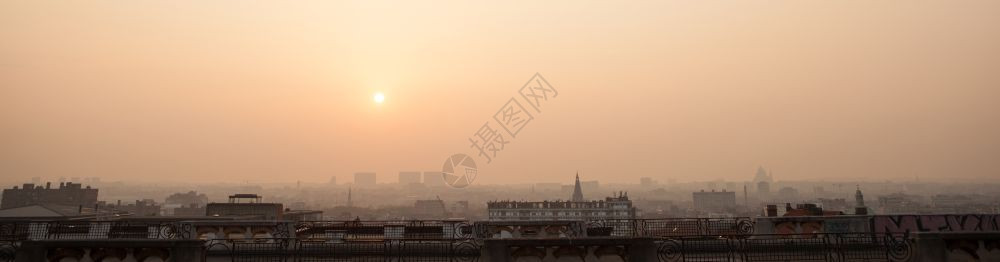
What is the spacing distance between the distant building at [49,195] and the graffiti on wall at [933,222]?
87228 mm

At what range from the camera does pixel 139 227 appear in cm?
2345

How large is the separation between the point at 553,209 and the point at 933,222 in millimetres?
78684

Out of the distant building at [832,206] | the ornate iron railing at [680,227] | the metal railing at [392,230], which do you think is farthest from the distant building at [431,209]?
the ornate iron railing at [680,227]

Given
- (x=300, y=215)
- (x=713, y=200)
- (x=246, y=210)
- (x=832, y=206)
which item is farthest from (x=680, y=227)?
(x=713, y=200)

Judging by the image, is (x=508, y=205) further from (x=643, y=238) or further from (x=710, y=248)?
(x=643, y=238)

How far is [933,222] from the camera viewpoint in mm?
23438

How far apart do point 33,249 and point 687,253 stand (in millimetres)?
15979

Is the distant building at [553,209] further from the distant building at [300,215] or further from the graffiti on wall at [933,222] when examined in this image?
the graffiti on wall at [933,222]

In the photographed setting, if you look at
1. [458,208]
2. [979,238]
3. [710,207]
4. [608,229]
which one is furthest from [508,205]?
[979,238]

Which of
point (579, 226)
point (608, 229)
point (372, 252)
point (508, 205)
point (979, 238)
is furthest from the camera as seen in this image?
point (508, 205)

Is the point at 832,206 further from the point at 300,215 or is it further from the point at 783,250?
the point at 300,215

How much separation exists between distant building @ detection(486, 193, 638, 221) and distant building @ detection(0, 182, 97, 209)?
61.2 meters

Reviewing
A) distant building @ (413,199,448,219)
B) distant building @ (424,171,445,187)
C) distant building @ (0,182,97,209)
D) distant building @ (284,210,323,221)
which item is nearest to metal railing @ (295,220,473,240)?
distant building @ (284,210,323,221)

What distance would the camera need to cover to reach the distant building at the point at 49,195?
73938mm
